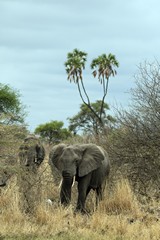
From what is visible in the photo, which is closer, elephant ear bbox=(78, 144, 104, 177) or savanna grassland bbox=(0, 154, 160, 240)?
savanna grassland bbox=(0, 154, 160, 240)

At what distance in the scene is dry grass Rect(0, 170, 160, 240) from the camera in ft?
33.6

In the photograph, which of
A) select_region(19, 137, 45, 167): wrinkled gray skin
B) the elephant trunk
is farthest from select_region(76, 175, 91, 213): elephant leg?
select_region(19, 137, 45, 167): wrinkled gray skin

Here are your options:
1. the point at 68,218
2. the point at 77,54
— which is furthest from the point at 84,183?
the point at 77,54

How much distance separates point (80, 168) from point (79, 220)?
80.1 inches

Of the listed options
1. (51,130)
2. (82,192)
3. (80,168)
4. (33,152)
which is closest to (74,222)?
(82,192)

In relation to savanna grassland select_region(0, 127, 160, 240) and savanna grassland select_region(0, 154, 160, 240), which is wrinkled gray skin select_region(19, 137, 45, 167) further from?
savanna grassland select_region(0, 154, 160, 240)

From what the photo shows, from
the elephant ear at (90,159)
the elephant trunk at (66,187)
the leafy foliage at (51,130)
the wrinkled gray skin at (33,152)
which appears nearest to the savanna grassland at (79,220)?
the elephant trunk at (66,187)

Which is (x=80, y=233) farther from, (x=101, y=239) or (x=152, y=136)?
(x=152, y=136)

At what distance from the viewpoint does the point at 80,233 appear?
10.5 metres

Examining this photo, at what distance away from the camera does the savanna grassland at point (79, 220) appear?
10.3 m

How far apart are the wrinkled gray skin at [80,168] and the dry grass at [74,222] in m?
0.50

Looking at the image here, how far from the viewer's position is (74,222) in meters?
11.4

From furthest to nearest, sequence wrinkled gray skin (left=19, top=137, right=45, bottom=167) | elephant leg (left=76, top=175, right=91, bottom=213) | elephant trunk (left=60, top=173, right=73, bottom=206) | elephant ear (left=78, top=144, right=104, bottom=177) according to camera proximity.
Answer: wrinkled gray skin (left=19, top=137, right=45, bottom=167)
elephant ear (left=78, top=144, right=104, bottom=177)
elephant leg (left=76, top=175, right=91, bottom=213)
elephant trunk (left=60, top=173, right=73, bottom=206)

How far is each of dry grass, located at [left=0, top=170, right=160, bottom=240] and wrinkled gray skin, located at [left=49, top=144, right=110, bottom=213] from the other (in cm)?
50
